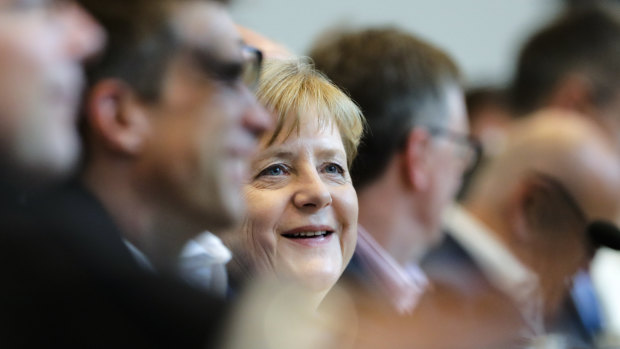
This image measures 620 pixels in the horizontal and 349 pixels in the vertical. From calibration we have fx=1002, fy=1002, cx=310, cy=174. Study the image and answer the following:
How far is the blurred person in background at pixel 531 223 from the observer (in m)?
1.03

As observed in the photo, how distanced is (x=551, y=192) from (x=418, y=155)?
210 millimetres

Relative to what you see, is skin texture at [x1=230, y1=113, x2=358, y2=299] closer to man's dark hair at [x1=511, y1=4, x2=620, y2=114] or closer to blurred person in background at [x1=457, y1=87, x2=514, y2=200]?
blurred person in background at [x1=457, y1=87, x2=514, y2=200]

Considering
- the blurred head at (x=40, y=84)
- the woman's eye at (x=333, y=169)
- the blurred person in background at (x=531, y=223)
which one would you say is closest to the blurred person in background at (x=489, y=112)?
the blurred person in background at (x=531, y=223)

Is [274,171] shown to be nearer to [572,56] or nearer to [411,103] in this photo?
[411,103]

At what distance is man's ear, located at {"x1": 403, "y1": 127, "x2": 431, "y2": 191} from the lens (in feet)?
4.72

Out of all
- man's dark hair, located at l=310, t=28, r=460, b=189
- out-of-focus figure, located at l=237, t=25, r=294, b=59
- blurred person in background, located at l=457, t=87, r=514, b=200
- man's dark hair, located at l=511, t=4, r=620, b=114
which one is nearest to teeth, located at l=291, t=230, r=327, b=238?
man's dark hair, located at l=310, t=28, r=460, b=189

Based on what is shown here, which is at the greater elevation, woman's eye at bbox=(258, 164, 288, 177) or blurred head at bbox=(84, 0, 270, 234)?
blurred head at bbox=(84, 0, 270, 234)

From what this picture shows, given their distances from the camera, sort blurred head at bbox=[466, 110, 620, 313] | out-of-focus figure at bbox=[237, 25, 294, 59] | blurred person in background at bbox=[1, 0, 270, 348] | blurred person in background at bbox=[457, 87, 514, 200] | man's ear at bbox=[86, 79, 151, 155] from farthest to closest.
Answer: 1. blurred person in background at bbox=[457, 87, 514, 200]
2. blurred head at bbox=[466, 110, 620, 313]
3. out-of-focus figure at bbox=[237, 25, 294, 59]
4. man's ear at bbox=[86, 79, 151, 155]
5. blurred person in background at bbox=[1, 0, 270, 348]

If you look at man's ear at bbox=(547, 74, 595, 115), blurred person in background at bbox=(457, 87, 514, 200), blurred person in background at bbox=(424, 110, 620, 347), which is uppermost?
blurred person in background at bbox=(424, 110, 620, 347)

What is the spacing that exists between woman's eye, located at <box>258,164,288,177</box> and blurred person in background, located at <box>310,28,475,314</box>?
5.6 inches

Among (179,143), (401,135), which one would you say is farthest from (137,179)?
(401,135)

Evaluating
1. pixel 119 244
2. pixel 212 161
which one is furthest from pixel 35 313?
pixel 212 161

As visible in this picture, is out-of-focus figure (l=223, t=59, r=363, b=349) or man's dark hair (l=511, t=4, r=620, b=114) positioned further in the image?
man's dark hair (l=511, t=4, r=620, b=114)

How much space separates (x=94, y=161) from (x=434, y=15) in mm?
1603
